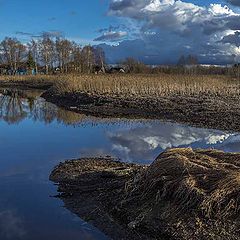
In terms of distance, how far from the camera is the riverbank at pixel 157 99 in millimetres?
21859

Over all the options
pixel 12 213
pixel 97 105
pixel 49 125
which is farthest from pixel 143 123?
pixel 12 213

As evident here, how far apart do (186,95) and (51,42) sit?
65.0 metres

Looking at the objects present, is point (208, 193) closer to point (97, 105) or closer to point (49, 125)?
point (49, 125)

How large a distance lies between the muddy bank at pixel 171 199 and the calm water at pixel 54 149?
46 cm

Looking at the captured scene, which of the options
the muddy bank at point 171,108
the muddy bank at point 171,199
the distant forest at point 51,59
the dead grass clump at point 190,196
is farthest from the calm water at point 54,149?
the distant forest at point 51,59

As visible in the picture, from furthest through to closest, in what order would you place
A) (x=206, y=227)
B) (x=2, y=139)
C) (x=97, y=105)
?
(x=97, y=105) < (x=2, y=139) < (x=206, y=227)

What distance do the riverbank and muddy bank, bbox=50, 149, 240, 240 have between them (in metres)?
10.1

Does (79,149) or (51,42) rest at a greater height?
(51,42)

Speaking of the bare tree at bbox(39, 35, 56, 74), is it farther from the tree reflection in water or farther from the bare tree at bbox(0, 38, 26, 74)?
the tree reflection in water

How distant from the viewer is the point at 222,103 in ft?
81.3

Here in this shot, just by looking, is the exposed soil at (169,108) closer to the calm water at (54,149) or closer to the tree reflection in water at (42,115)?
the tree reflection in water at (42,115)

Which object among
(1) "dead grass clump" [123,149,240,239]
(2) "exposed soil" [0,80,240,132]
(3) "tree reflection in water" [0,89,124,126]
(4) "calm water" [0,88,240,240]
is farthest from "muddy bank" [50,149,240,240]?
(3) "tree reflection in water" [0,89,124,126]

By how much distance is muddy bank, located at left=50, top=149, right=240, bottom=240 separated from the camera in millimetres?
7316

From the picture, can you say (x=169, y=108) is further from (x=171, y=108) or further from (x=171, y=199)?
(x=171, y=199)
